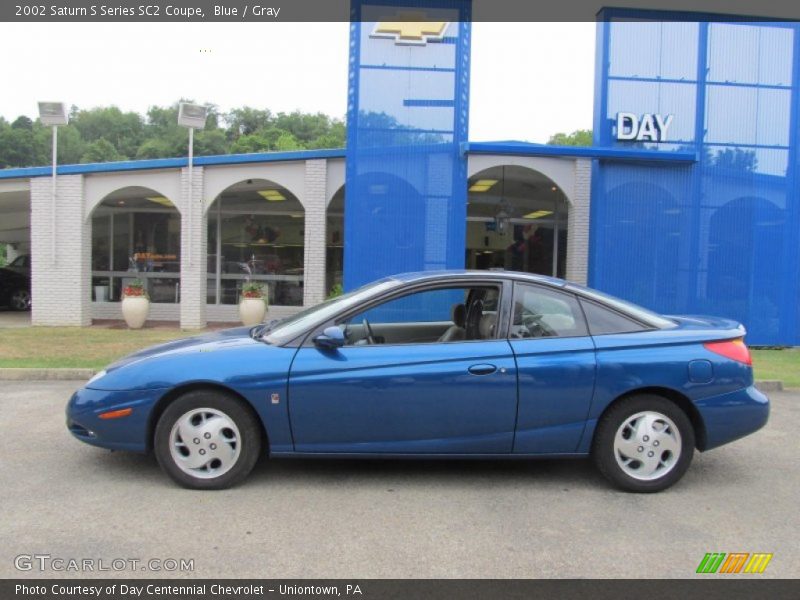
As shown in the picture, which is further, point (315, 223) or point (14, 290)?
point (14, 290)

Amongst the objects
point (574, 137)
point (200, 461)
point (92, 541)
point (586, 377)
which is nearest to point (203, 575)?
point (92, 541)

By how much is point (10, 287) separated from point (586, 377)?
730 inches

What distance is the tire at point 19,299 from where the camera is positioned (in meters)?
18.5

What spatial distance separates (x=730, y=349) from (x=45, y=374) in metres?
7.66

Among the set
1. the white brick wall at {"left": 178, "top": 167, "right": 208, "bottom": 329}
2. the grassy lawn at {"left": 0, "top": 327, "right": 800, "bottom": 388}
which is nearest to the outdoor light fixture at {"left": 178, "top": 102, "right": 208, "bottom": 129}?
the white brick wall at {"left": 178, "top": 167, "right": 208, "bottom": 329}

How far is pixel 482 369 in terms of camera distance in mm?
4352

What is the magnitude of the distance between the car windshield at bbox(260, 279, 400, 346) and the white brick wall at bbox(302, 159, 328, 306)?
8.48 meters

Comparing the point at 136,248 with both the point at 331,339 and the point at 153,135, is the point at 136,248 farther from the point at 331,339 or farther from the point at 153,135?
the point at 153,135

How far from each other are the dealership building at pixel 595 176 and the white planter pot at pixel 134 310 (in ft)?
2.94

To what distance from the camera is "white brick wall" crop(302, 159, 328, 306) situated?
43.9 ft

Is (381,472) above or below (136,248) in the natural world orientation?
below

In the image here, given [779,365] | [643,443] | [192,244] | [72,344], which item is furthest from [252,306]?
[643,443]

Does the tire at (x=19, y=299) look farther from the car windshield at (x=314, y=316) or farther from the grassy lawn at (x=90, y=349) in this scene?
the car windshield at (x=314, y=316)
